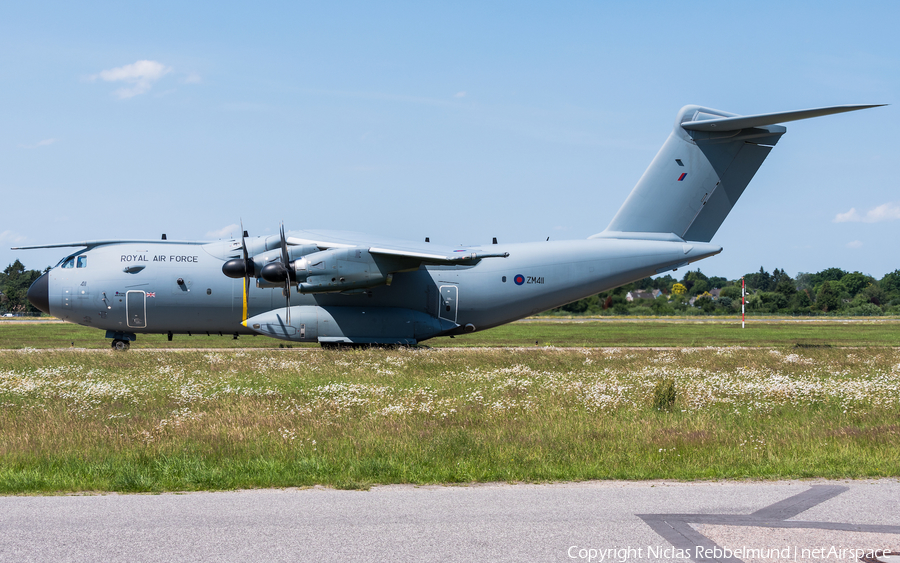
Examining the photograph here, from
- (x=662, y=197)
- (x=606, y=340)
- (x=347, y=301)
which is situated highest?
(x=662, y=197)

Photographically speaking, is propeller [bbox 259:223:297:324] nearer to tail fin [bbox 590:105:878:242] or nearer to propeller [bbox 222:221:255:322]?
propeller [bbox 222:221:255:322]

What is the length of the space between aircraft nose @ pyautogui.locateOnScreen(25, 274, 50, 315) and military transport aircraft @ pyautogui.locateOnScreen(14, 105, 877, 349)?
50 millimetres

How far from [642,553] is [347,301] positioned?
2146 centimetres

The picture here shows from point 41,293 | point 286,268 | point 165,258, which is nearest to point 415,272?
point 286,268

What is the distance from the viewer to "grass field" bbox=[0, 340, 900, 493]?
9469 mm

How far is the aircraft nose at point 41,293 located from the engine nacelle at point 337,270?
10.2 metres

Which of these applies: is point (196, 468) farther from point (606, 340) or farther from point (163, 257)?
point (606, 340)

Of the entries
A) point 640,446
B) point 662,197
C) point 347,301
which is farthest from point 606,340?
point 640,446

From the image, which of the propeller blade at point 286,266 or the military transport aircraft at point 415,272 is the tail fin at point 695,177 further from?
the propeller blade at point 286,266

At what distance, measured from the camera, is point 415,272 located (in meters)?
27.3

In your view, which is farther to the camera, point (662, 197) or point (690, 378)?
point (662, 197)

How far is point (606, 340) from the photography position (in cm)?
4131

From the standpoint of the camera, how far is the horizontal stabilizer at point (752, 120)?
22.8m

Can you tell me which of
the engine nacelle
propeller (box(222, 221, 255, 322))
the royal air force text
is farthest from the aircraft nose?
the engine nacelle
